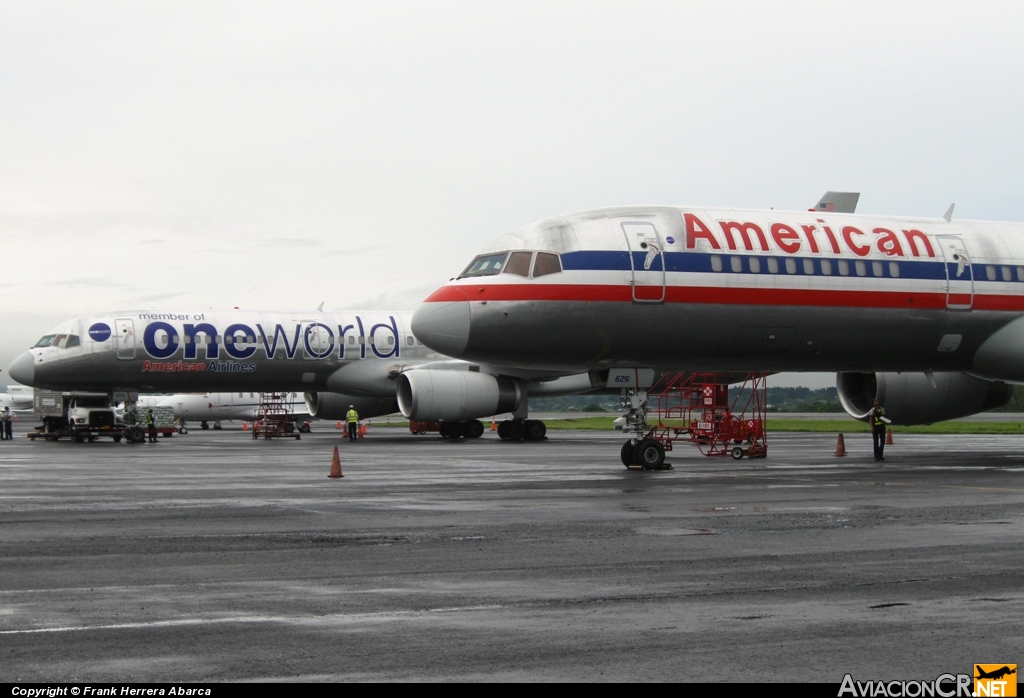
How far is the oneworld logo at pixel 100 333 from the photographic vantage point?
133 feet

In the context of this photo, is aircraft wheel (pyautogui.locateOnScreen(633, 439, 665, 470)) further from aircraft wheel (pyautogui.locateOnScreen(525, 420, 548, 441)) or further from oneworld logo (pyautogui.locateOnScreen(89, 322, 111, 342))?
oneworld logo (pyautogui.locateOnScreen(89, 322, 111, 342))

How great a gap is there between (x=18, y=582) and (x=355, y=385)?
33.4 m

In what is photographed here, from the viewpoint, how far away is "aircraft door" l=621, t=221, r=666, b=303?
894 inches

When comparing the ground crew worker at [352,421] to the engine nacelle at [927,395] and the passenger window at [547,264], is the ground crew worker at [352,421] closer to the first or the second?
the engine nacelle at [927,395]

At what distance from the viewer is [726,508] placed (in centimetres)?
1611

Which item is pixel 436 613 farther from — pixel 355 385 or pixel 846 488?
pixel 355 385

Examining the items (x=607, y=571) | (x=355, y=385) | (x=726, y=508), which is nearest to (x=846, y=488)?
(x=726, y=508)

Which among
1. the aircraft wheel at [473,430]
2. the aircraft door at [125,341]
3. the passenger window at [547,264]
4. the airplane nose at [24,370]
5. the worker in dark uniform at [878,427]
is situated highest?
the passenger window at [547,264]

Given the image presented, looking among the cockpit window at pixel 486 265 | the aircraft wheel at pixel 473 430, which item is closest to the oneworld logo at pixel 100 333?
the aircraft wheel at pixel 473 430

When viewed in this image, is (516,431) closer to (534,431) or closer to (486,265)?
(534,431)

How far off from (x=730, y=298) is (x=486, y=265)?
185 inches

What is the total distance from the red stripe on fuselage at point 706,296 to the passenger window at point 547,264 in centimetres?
28

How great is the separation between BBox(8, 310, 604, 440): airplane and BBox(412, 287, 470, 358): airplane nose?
15136mm

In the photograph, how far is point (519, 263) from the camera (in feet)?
75.5
